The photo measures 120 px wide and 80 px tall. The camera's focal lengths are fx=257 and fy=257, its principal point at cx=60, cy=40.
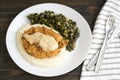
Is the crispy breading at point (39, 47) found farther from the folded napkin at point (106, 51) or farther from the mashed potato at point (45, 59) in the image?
the folded napkin at point (106, 51)

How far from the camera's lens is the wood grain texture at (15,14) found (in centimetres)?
89

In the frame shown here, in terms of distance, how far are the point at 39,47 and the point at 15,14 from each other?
23 centimetres

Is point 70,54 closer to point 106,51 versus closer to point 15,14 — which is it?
point 106,51

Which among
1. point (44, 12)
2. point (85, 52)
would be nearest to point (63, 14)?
point (44, 12)

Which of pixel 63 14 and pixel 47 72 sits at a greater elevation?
pixel 63 14

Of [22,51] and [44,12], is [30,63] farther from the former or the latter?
[44,12]

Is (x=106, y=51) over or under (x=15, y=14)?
under

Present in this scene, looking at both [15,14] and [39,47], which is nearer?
[39,47]

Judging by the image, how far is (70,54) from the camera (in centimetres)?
93

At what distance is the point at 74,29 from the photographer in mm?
958

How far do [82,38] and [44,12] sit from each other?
0.18 metres

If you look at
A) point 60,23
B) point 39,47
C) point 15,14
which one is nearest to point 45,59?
point 39,47

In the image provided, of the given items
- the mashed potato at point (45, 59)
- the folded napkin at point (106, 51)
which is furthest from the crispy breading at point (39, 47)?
the folded napkin at point (106, 51)

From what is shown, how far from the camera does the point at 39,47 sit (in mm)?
863
